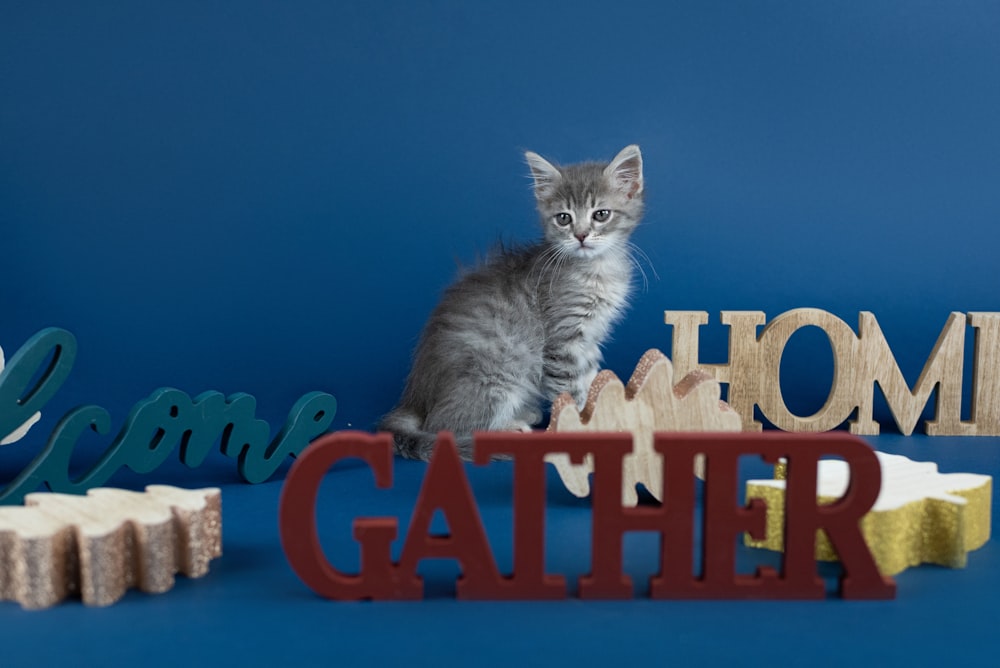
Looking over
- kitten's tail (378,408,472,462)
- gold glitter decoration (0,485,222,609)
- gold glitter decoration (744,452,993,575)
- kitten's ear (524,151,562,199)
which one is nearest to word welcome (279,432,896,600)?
gold glitter decoration (744,452,993,575)

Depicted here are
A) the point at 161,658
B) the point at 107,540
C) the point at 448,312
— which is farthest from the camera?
the point at 448,312

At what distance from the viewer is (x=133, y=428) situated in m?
1.91

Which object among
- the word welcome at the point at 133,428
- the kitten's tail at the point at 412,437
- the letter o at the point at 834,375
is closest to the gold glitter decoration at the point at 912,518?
the kitten's tail at the point at 412,437

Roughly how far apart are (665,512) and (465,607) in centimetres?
36

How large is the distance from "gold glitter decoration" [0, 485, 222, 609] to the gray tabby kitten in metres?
0.95

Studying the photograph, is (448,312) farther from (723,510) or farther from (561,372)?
(723,510)

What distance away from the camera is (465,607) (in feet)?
4.62

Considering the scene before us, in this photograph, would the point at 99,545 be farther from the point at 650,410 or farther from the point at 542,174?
the point at 542,174

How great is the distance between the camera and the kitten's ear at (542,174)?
261 centimetres

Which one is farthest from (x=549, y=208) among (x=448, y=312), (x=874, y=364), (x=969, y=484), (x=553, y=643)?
(x=553, y=643)

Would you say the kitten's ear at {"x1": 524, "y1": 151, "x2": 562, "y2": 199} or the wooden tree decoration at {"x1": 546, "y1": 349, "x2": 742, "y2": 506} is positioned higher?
the kitten's ear at {"x1": 524, "y1": 151, "x2": 562, "y2": 199}

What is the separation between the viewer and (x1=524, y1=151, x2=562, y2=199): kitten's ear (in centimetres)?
261

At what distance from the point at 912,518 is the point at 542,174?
1493 mm

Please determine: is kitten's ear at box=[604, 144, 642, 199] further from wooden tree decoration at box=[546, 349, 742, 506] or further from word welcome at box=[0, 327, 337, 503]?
word welcome at box=[0, 327, 337, 503]
